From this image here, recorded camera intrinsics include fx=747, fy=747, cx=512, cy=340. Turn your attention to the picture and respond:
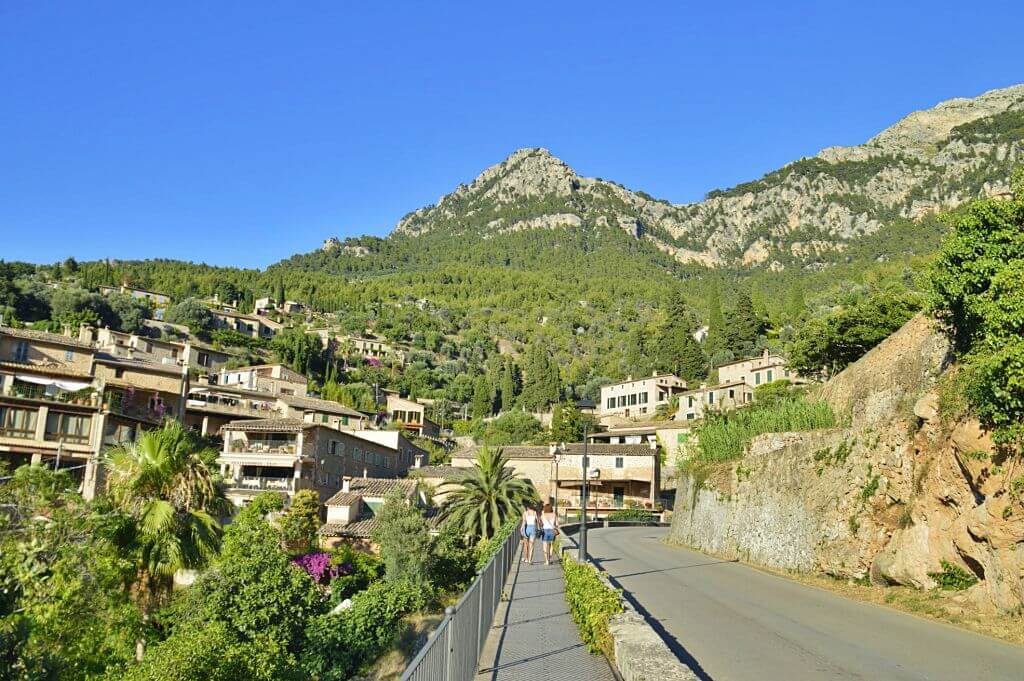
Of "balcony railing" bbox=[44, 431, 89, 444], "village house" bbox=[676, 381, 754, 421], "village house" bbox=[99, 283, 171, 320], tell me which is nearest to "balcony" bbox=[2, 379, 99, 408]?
"balcony railing" bbox=[44, 431, 89, 444]

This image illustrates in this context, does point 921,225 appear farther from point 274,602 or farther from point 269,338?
point 274,602

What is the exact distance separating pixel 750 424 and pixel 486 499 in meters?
15.8

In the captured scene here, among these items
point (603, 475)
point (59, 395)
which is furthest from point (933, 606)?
point (603, 475)

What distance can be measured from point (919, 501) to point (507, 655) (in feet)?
37.5

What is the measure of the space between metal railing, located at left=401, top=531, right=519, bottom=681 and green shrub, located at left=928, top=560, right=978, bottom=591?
9925 millimetres

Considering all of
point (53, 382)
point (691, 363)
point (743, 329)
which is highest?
point (743, 329)

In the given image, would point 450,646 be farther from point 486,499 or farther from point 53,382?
point 53,382

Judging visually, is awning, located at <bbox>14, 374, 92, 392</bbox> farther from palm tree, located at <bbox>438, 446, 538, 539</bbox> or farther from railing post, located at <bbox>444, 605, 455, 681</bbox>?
railing post, located at <bbox>444, 605, 455, 681</bbox>

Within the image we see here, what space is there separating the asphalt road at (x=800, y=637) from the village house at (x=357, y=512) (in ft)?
83.9

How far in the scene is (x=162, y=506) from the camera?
22094 millimetres

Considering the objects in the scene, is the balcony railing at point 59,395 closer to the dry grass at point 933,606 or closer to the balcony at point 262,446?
the balcony at point 262,446

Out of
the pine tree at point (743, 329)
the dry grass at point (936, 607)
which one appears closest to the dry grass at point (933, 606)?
the dry grass at point (936, 607)

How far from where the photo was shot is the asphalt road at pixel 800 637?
1031 centimetres

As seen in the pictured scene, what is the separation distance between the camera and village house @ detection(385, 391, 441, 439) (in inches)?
3898
